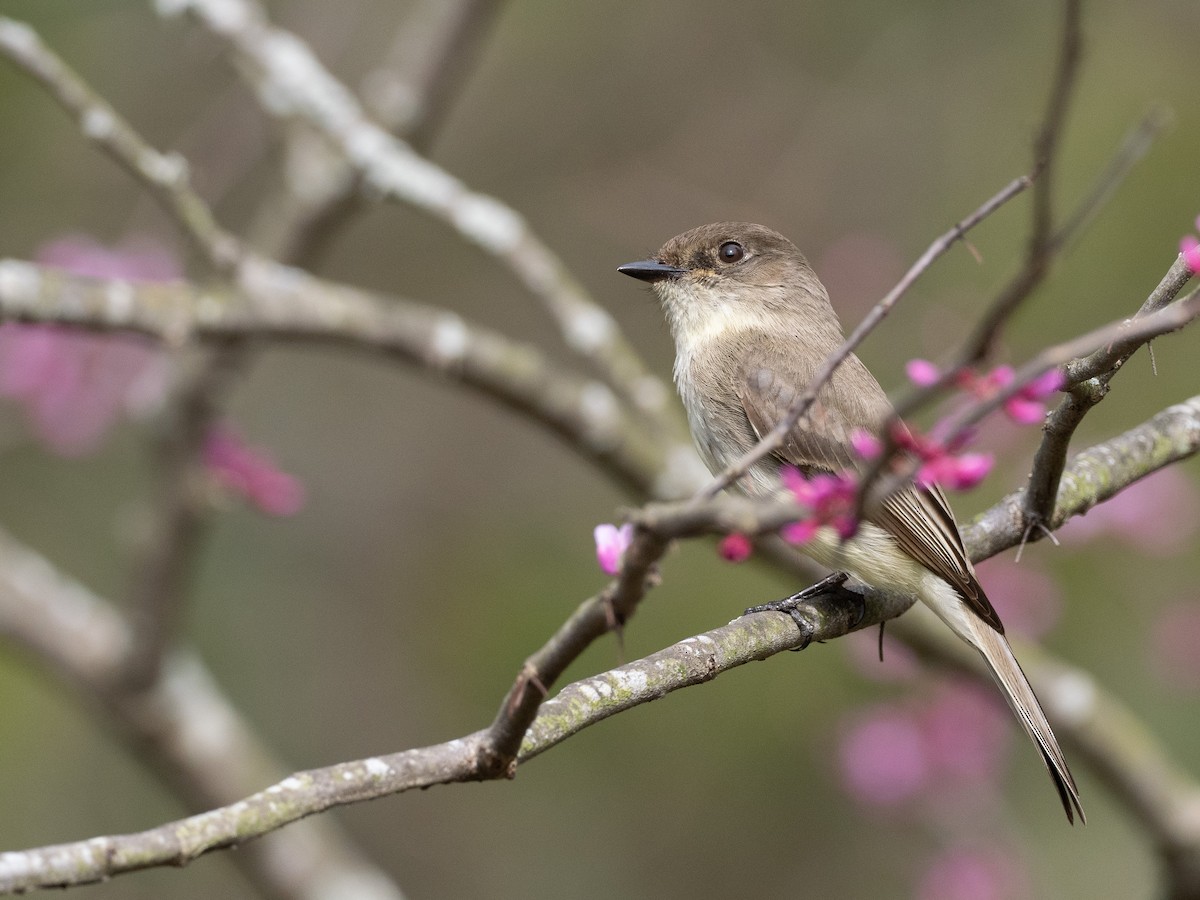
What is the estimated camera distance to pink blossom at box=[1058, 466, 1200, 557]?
205 inches

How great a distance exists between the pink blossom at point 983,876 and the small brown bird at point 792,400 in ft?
7.03

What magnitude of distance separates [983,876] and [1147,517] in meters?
1.49

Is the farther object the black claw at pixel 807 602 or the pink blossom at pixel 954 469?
the black claw at pixel 807 602

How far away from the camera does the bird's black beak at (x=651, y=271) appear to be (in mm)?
3963

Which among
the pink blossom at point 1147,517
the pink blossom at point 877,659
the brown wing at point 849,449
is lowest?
the brown wing at point 849,449

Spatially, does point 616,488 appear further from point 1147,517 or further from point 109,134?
point 109,134

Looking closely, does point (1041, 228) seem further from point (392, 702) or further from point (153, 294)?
point (392, 702)

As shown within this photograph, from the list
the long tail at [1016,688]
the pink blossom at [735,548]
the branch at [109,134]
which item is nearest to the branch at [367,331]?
the branch at [109,134]

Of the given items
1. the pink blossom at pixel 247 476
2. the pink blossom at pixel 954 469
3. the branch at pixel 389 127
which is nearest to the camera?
the pink blossom at pixel 954 469

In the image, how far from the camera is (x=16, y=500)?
25.1 feet

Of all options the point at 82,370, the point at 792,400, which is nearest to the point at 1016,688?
the point at 792,400

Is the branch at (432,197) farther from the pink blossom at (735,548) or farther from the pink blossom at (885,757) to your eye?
the pink blossom at (735,548)

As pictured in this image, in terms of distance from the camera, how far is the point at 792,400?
350 cm

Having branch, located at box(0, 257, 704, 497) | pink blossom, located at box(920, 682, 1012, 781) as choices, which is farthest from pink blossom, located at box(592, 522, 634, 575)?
pink blossom, located at box(920, 682, 1012, 781)
